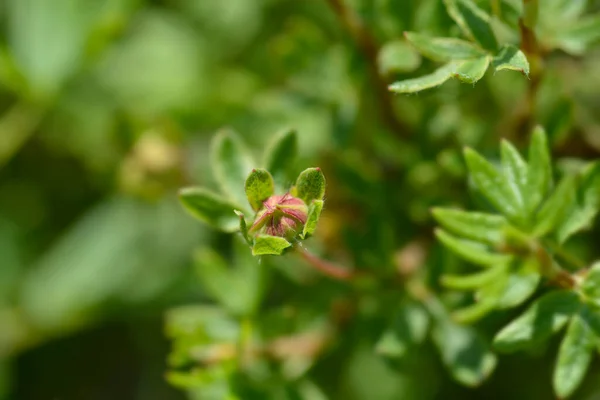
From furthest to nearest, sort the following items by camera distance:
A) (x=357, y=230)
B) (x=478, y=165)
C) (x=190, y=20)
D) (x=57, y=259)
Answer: (x=190, y=20) < (x=57, y=259) < (x=357, y=230) < (x=478, y=165)

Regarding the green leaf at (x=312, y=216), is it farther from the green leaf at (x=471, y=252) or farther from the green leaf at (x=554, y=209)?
the green leaf at (x=554, y=209)

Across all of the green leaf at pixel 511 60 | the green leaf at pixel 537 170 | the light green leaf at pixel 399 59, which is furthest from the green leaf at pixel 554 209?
the light green leaf at pixel 399 59

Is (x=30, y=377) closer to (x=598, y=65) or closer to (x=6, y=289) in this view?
(x=6, y=289)

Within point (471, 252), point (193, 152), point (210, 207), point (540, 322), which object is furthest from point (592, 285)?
point (193, 152)

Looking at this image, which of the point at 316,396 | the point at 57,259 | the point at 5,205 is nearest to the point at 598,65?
the point at 316,396

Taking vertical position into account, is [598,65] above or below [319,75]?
below

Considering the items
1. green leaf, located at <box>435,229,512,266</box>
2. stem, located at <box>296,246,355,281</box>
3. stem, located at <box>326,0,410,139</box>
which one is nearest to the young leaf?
green leaf, located at <box>435,229,512,266</box>
